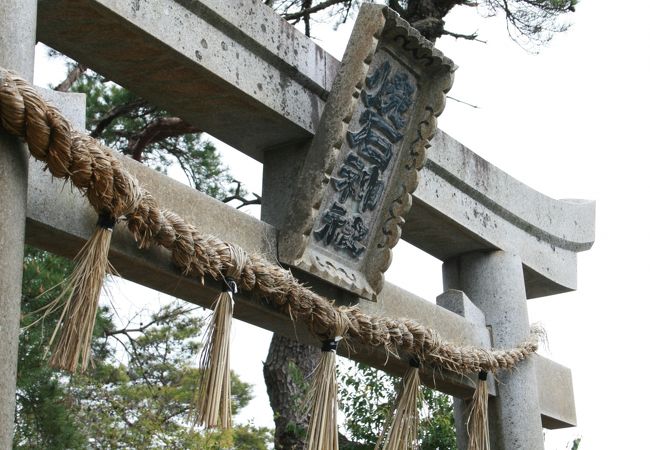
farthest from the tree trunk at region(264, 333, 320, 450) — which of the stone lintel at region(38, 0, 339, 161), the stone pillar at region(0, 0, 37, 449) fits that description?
the stone pillar at region(0, 0, 37, 449)

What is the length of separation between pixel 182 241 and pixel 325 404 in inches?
29.0

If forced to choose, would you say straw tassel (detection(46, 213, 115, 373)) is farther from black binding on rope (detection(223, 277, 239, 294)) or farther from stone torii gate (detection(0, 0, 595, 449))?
black binding on rope (detection(223, 277, 239, 294))

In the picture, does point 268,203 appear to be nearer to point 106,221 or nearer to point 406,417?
point 406,417

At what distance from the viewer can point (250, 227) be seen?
3.13 m

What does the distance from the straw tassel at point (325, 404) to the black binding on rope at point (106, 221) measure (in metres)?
0.94

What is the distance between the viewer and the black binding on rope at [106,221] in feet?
8.09

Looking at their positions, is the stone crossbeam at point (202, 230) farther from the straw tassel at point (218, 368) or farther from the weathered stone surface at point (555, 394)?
the weathered stone surface at point (555, 394)

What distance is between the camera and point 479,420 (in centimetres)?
390

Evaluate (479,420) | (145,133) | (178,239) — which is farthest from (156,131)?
(178,239)

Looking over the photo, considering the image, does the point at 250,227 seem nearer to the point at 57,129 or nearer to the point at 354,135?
the point at 354,135

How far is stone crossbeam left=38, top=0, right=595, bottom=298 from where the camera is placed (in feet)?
9.20

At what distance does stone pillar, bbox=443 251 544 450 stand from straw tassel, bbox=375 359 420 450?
67 cm

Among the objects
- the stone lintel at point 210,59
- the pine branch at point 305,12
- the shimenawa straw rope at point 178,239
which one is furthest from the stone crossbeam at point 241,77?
the pine branch at point 305,12

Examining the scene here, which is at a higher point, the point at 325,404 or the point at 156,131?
the point at 156,131
